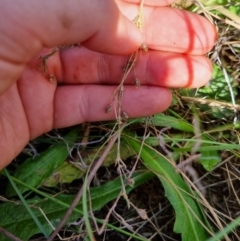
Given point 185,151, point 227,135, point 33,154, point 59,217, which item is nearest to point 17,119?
point 33,154

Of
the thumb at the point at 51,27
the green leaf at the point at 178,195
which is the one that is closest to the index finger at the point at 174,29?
the thumb at the point at 51,27

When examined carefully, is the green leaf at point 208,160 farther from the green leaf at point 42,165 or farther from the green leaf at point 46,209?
the green leaf at point 42,165

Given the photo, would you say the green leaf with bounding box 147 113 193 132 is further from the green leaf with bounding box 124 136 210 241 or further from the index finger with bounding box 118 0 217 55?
the index finger with bounding box 118 0 217 55

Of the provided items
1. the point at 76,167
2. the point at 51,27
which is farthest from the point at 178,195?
the point at 51,27

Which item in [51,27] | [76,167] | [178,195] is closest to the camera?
[51,27]

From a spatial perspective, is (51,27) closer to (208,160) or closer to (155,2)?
(155,2)

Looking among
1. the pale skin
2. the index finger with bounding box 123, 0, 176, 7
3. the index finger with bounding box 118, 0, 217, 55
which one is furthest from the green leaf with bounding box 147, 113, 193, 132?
the index finger with bounding box 123, 0, 176, 7
